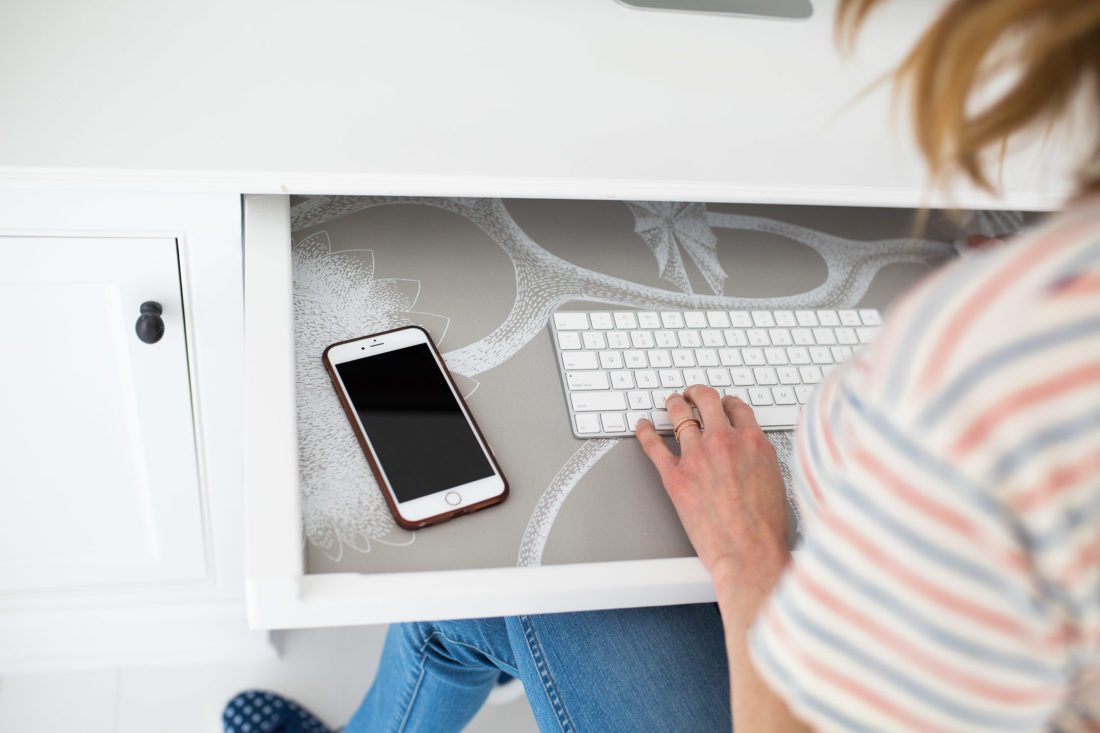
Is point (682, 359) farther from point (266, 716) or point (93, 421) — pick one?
point (266, 716)

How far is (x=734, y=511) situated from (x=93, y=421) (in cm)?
55

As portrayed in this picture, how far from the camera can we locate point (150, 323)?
0.61m

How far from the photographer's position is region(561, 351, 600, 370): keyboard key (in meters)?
0.59

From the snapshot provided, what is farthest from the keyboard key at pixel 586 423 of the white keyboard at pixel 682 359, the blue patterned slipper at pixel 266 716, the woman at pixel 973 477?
the blue patterned slipper at pixel 266 716

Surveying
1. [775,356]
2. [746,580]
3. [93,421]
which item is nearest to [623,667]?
[746,580]

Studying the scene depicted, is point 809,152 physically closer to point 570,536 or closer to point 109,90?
point 570,536

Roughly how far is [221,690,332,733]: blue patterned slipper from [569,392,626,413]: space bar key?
2.11 ft

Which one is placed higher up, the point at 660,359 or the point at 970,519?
the point at 660,359

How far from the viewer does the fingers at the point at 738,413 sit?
56 cm

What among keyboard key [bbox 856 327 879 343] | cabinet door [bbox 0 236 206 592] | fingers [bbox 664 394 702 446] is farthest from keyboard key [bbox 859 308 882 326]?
cabinet door [bbox 0 236 206 592]

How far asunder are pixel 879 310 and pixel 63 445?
2.37 ft

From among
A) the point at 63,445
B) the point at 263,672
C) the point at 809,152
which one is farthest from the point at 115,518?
the point at 809,152

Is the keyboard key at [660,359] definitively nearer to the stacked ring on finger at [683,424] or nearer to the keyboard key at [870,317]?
the stacked ring on finger at [683,424]

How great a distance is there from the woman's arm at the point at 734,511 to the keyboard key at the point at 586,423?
1.2 inches
